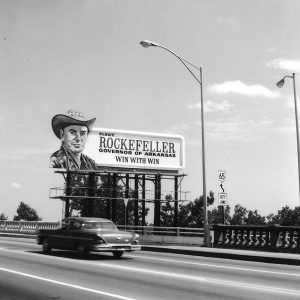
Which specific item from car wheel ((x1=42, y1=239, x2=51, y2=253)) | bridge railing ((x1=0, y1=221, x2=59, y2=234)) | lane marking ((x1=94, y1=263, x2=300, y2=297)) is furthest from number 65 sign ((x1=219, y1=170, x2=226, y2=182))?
bridge railing ((x1=0, y1=221, x2=59, y2=234))

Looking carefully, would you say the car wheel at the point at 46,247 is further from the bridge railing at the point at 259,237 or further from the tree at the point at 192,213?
the tree at the point at 192,213

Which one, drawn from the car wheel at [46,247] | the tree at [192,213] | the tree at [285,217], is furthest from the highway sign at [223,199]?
the tree at [285,217]

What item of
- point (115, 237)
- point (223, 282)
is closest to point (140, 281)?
point (223, 282)

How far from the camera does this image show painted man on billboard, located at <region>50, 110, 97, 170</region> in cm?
4291

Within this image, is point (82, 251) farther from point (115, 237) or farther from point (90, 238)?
point (115, 237)

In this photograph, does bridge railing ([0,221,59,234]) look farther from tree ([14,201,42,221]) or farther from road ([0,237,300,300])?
tree ([14,201,42,221])

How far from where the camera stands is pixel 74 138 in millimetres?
43469

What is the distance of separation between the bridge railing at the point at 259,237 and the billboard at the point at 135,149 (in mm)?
21923

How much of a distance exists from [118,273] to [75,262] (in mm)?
3395

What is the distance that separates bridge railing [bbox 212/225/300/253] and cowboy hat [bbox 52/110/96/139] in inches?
903

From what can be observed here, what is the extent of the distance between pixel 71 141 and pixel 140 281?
33176 millimetres

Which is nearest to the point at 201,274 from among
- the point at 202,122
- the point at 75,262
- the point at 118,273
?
the point at 118,273

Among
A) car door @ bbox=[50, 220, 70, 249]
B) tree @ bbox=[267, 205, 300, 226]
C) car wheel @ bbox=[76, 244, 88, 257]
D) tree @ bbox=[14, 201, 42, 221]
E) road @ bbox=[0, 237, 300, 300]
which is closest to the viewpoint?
road @ bbox=[0, 237, 300, 300]

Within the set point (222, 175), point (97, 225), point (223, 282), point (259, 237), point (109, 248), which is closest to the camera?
point (223, 282)
